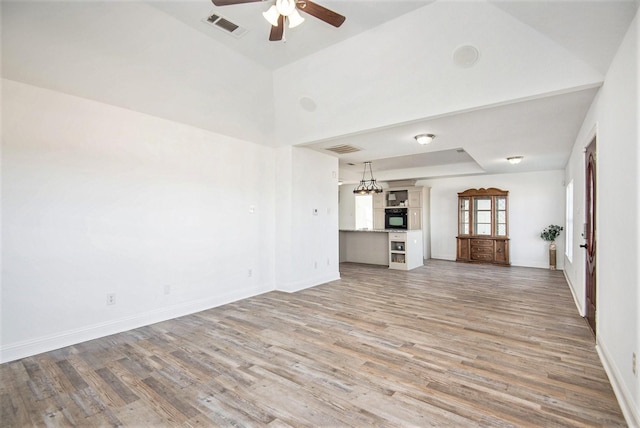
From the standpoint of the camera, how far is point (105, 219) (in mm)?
3566

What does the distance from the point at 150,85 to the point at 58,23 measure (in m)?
0.94

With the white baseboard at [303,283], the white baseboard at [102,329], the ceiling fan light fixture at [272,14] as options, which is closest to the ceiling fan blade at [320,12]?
the ceiling fan light fixture at [272,14]

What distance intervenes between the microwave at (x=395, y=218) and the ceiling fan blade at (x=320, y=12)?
7958 mm

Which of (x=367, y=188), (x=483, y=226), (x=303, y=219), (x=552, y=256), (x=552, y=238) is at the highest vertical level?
(x=367, y=188)

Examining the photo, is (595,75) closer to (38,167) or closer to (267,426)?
(267,426)

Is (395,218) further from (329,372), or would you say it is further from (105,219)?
(105,219)

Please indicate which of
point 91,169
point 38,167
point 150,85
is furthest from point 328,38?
point 38,167

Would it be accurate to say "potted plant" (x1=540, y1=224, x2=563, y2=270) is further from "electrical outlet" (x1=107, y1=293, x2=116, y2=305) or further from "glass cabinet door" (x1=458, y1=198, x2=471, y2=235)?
"electrical outlet" (x1=107, y1=293, x2=116, y2=305)

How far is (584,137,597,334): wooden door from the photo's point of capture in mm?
3434

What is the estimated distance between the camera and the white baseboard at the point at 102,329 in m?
2.98

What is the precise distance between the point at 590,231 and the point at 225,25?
4.48 metres

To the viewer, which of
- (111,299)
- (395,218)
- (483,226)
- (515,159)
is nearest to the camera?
(111,299)

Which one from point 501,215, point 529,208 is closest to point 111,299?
point 501,215

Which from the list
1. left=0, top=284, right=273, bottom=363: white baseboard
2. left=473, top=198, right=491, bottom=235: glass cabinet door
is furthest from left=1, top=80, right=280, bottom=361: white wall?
left=473, top=198, right=491, bottom=235: glass cabinet door
